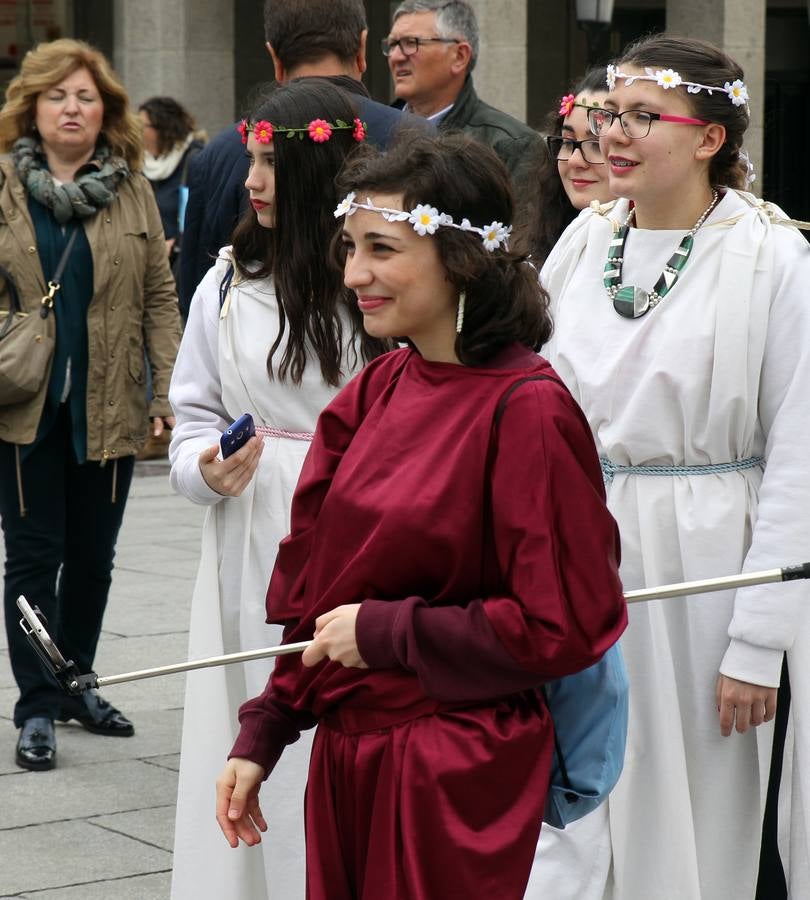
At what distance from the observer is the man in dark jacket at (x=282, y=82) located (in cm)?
505

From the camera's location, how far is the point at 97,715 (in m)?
5.89

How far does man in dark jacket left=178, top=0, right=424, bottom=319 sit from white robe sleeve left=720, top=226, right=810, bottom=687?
1.57 metres

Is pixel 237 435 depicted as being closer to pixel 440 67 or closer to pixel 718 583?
pixel 718 583

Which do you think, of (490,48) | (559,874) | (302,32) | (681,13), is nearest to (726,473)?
(559,874)

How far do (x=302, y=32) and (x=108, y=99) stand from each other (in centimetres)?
115

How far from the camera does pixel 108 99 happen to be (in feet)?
19.7

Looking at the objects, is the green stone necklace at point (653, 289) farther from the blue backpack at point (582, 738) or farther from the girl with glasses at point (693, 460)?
the blue backpack at point (582, 738)

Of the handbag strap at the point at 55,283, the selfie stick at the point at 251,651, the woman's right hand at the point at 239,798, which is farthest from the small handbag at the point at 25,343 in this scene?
the woman's right hand at the point at 239,798

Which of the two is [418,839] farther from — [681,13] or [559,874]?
[681,13]

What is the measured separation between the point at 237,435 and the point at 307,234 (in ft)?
1.58

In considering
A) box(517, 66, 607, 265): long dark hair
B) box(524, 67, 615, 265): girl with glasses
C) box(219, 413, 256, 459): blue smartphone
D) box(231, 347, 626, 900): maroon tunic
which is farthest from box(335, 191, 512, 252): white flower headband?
box(517, 66, 607, 265): long dark hair

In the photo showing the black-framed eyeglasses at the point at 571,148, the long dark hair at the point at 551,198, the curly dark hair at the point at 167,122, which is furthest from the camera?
the curly dark hair at the point at 167,122

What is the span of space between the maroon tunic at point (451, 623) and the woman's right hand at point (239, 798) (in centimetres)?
2

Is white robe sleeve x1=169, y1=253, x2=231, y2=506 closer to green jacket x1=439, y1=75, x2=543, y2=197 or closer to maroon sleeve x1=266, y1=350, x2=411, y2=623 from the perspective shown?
maroon sleeve x1=266, y1=350, x2=411, y2=623
